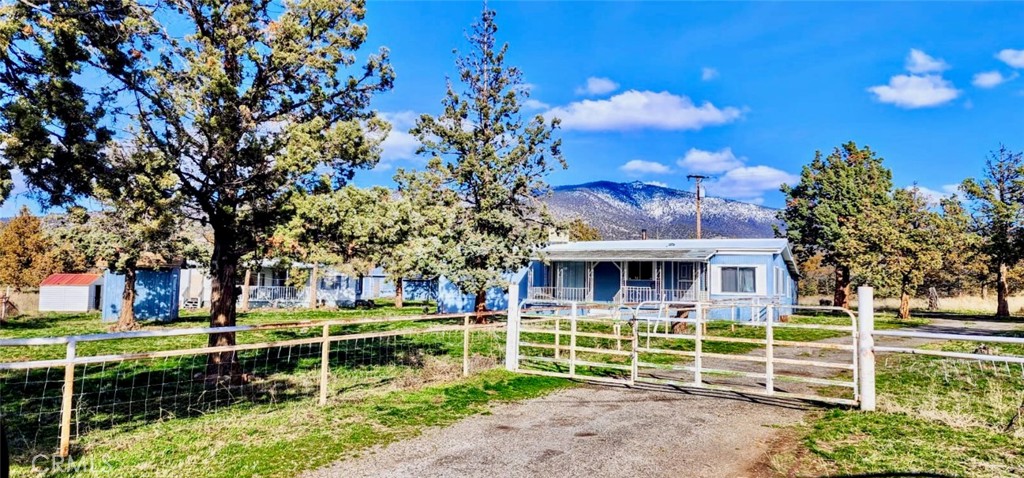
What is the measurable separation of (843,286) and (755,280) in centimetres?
1168

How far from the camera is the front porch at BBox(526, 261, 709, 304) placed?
26.5 meters

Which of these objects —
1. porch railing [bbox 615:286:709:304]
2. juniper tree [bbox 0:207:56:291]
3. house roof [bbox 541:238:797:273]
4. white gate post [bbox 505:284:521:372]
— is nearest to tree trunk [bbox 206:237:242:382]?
white gate post [bbox 505:284:521:372]

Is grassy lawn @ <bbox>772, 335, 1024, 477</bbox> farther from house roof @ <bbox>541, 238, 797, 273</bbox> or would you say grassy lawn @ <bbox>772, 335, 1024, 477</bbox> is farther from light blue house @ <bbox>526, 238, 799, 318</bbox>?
house roof @ <bbox>541, 238, 797, 273</bbox>

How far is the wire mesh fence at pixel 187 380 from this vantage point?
20.2ft

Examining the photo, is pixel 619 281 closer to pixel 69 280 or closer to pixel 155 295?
pixel 155 295

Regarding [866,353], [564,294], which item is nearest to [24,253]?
[564,294]

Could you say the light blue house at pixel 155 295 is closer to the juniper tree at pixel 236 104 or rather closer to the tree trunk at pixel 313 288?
the tree trunk at pixel 313 288

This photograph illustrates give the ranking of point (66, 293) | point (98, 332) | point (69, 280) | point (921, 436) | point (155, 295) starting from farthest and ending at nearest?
point (69, 280), point (66, 293), point (155, 295), point (98, 332), point (921, 436)

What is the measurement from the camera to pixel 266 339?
615 inches

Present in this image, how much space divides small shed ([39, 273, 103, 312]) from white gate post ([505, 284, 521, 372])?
91.7 ft

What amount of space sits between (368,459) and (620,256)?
71.3 feet

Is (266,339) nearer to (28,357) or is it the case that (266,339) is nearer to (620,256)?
(28,357)

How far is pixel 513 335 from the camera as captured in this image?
10797mm

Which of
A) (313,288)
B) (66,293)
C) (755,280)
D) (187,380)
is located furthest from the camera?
(313,288)
